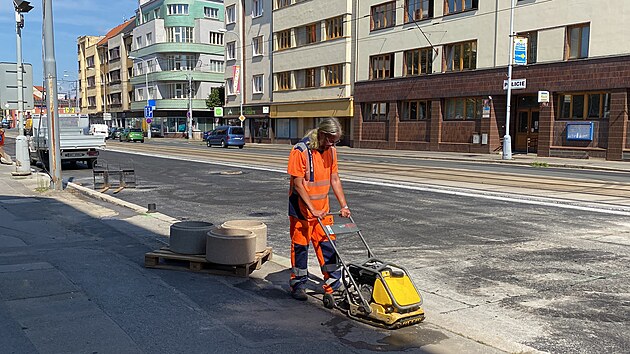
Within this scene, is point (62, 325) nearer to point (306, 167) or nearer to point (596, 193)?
point (306, 167)

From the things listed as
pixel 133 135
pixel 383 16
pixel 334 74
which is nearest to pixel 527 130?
pixel 383 16

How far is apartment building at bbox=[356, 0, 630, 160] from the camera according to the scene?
85.5ft

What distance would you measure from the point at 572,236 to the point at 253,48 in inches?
1865

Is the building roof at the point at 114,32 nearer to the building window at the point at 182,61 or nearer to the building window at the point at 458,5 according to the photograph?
the building window at the point at 182,61

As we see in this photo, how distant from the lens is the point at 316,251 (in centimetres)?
536

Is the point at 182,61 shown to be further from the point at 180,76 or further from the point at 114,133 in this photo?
the point at 114,133

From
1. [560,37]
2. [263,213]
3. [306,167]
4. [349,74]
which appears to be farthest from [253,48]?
[306,167]

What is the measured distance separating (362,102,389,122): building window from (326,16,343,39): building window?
6.01m

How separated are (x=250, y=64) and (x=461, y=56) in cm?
2558

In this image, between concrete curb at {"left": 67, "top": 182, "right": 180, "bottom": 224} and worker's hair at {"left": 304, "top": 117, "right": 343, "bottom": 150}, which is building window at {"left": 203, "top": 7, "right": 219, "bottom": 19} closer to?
concrete curb at {"left": 67, "top": 182, "right": 180, "bottom": 224}

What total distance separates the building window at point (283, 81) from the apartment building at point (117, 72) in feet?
125

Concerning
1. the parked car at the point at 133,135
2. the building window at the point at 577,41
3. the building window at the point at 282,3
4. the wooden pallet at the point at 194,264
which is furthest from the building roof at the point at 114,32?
the wooden pallet at the point at 194,264

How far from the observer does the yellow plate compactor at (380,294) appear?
4.64 metres

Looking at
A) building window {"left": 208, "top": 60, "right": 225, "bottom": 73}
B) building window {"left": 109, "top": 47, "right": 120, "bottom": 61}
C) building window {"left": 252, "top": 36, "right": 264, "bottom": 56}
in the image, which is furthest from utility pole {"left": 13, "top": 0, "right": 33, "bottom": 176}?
building window {"left": 109, "top": 47, "right": 120, "bottom": 61}
